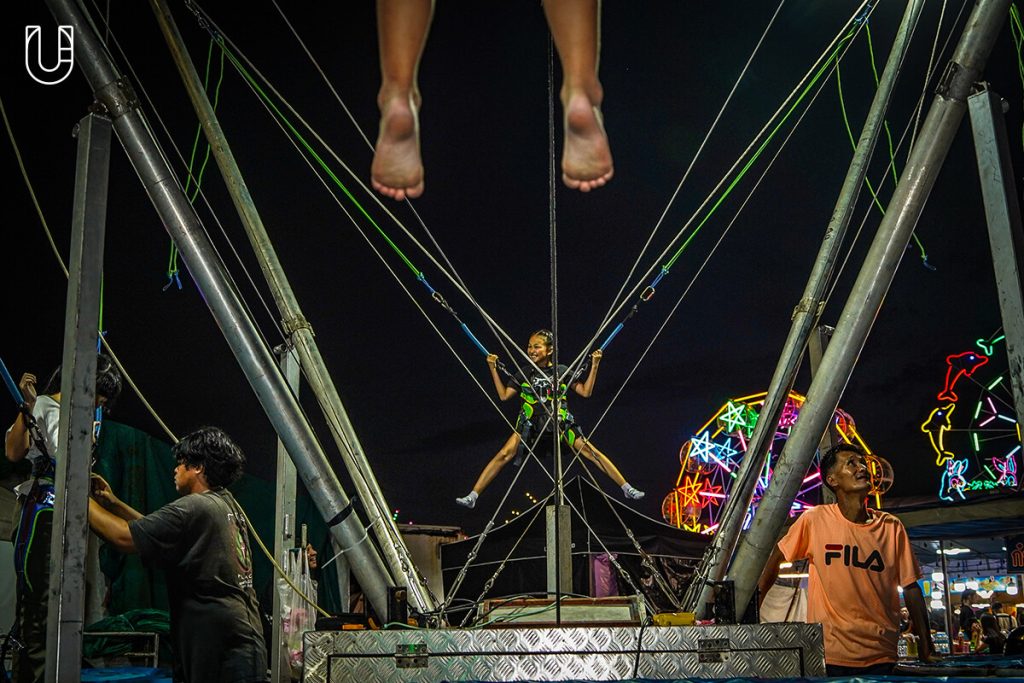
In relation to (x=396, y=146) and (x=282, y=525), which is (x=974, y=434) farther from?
(x=282, y=525)

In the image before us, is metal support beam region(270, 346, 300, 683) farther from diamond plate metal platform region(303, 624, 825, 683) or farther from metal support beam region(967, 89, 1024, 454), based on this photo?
metal support beam region(967, 89, 1024, 454)

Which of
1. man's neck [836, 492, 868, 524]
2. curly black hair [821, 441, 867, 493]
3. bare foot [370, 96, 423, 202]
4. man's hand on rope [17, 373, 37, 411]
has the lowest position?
man's neck [836, 492, 868, 524]

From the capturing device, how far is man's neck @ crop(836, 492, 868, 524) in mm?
3729

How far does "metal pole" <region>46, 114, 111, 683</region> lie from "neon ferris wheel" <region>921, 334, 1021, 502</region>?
11855 mm

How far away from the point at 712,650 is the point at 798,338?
157 centimetres

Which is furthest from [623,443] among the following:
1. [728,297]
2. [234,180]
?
[234,180]

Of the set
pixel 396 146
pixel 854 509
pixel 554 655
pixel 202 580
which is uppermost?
pixel 396 146

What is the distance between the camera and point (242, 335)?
10.3ft

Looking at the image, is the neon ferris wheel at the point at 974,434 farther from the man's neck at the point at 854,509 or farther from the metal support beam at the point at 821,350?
the man's neck at the point at 854,509

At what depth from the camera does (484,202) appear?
1190cm

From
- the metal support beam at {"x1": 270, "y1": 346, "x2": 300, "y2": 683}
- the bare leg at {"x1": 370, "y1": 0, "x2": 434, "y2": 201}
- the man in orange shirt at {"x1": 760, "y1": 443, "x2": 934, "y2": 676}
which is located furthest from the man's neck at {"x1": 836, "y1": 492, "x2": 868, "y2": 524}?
the bare leg at {"x1": 370, "y1": 0, "x2": 434, "y2": 201}

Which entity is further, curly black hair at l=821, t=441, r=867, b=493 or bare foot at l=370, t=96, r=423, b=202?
bare foot at l=370, t=96, r=423, b=202

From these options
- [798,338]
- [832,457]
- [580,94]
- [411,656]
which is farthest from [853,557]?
[580,94]

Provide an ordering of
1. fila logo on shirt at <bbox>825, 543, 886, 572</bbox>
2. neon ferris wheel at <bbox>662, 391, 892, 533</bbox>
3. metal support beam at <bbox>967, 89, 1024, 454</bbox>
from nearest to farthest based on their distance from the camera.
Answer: metal support beam at <bbox>967, 89, 1024, 454</bbox>, fila logo on shirt at <bbox>825, 543, 886, 572</bbox>, neon ferris wheel at <bbox>662, 391, 892, 533</bbox>
